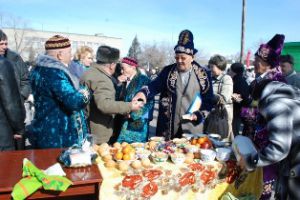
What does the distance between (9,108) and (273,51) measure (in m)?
2.68

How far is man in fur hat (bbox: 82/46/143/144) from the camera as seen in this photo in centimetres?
311

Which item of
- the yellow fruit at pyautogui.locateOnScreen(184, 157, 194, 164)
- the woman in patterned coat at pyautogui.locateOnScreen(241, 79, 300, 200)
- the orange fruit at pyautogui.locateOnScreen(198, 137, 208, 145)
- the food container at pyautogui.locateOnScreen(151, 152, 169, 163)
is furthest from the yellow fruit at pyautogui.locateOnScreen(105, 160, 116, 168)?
the woman in patterned coat at pyautogui.locateOnScreen(241, 79, 300, 200)

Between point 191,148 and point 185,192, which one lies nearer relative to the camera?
point 185,192

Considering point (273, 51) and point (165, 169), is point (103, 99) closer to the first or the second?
point (165, 169)

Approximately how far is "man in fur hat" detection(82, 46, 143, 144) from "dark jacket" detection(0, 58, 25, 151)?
2.29 ft

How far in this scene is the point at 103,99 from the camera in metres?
3.09

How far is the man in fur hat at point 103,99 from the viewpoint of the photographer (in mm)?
3109

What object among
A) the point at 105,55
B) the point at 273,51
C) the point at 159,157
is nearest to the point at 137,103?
the point at 105,55

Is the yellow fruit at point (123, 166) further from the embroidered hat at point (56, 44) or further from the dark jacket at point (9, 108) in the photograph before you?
the dark jacket at point (9, 108)

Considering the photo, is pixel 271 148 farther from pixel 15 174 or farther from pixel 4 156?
pixel 4 156

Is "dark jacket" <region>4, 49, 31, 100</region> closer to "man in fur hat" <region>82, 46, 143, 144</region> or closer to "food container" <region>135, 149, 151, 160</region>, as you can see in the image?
"man in fur hat" <region>82, 46, 143, 144</region>

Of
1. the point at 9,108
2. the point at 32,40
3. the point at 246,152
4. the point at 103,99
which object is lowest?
the point at 246,152

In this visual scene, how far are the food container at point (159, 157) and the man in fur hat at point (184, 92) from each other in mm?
815

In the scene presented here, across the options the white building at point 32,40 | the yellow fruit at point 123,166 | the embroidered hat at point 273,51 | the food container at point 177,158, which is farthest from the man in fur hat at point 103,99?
the white building at point 32,40
